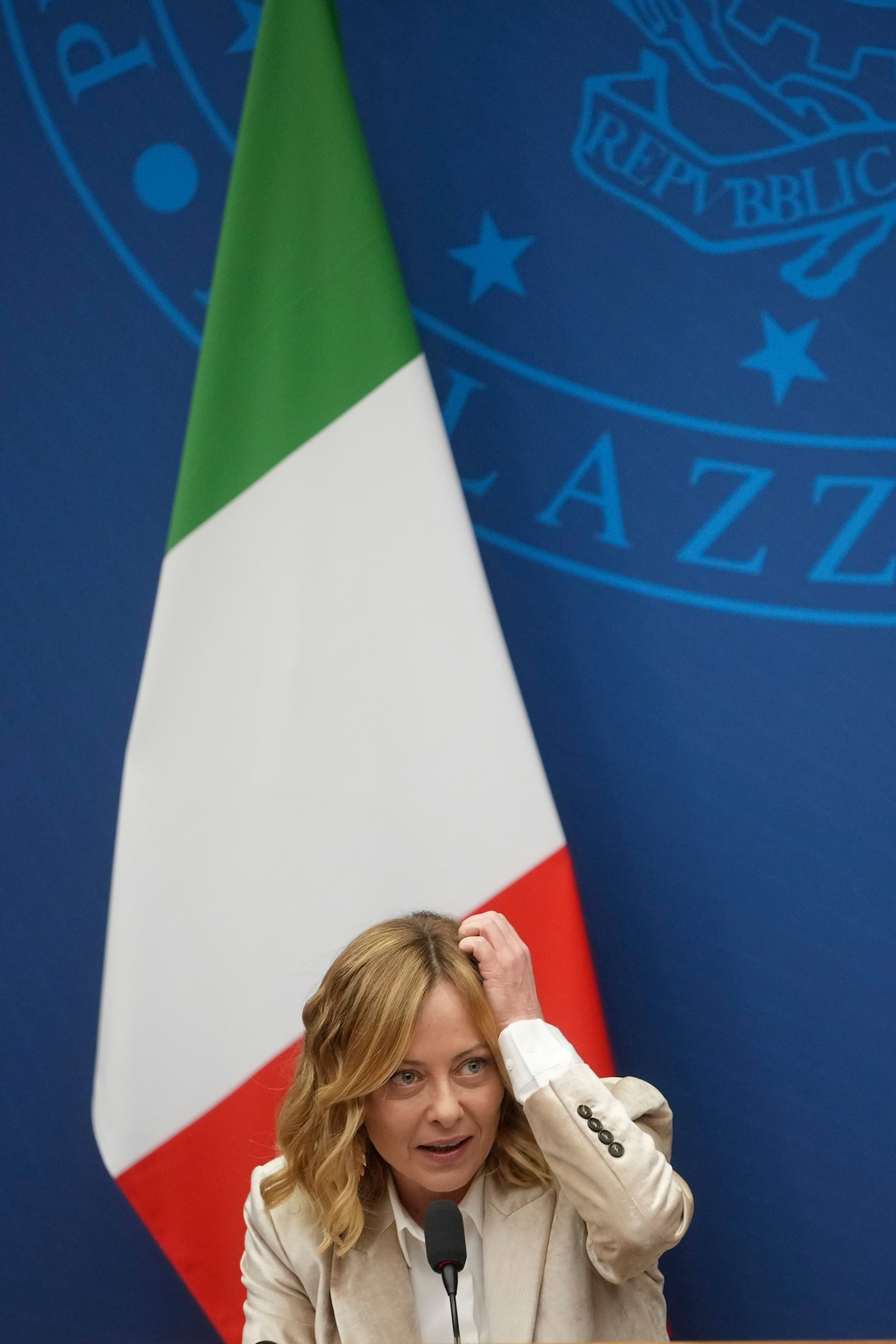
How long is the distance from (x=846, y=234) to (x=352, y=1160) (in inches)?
67.8

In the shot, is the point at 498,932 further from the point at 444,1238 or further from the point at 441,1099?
the point at 444,1238

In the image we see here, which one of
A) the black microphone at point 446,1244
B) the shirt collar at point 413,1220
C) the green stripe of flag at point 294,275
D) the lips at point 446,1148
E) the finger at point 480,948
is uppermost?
the green stripe of flag at point 294,275

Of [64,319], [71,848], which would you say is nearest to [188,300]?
[64,319]

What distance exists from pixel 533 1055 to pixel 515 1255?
28 cm

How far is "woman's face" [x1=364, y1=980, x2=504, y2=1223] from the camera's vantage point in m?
1.51

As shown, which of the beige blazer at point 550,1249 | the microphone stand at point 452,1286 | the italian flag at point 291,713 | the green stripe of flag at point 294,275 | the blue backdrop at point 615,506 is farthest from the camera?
the blue backdrop at point 615,506

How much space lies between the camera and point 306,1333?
5.14 ft

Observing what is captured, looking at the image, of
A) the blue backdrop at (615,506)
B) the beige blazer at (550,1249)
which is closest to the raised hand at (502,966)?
the beige blazer at (550,1249)

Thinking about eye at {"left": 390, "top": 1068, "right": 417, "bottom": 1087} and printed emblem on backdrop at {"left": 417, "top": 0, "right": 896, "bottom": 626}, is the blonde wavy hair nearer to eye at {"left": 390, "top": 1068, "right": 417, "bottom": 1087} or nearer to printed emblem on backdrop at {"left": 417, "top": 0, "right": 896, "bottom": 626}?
eye at {"left": 390, "top": 1068, "right": 417, "bottom": 1087}

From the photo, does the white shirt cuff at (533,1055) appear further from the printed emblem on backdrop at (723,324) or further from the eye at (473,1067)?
the printed emblem on backdrop at (723,324)

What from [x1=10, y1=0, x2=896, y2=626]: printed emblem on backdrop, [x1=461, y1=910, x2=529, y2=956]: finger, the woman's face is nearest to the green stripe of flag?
[x1=10, y1=0, x2=896, y2=626]: printed emblem on backdrop

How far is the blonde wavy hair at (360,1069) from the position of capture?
4.97ft

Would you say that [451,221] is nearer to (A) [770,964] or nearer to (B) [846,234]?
(B) [846,234]

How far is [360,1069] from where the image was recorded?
4.95ft
